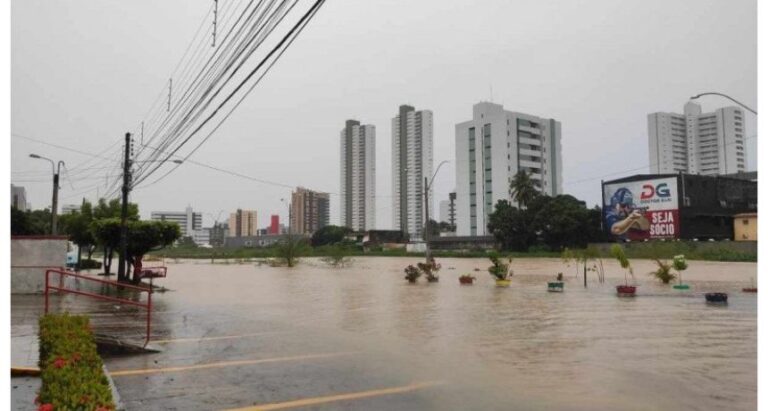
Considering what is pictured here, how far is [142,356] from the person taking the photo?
9.69 metres

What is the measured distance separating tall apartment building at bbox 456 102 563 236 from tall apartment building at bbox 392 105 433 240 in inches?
496

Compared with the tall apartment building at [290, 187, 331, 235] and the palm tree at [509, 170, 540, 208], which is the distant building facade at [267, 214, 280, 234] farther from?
the palm tree at [509, 170, 540, 208]

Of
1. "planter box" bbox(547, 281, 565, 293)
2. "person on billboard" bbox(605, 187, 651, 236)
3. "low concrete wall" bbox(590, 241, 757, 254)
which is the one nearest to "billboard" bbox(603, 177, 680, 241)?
"person on billboard" bbox(605, 187, 651, 236)

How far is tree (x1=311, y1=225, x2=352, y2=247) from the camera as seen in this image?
109812 millimetres

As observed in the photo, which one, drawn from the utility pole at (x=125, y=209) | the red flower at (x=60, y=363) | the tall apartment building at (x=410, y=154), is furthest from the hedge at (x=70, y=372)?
the tall apartment building at (x=410, y=154)

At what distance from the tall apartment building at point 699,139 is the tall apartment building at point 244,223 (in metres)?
124

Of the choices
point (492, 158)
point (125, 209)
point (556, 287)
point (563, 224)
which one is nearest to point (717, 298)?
point (556, 287)

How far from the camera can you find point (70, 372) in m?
5.41

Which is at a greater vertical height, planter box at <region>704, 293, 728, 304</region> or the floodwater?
planter box at <region>704, 293, 728, 304</region>

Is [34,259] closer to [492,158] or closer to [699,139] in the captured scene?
[699,139]

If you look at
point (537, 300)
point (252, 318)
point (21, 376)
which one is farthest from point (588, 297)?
point (21, 376)

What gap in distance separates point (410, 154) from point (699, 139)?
223 ft

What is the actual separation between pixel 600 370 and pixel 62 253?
18.9 m

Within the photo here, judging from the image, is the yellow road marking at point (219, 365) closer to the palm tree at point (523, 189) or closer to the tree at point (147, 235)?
the tree at point (147, 235)
